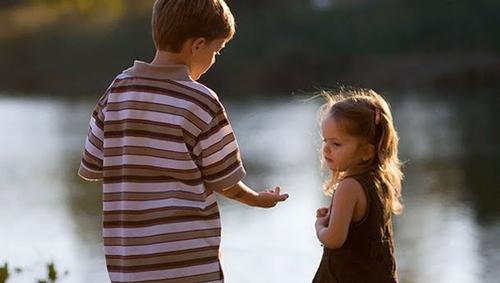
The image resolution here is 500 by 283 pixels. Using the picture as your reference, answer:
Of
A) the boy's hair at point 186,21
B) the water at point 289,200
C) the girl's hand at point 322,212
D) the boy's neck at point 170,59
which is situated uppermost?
the water at point 289,200

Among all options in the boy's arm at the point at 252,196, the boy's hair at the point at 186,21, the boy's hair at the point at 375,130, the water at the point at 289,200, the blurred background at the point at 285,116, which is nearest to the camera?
the boy's hair at the point at 186,21

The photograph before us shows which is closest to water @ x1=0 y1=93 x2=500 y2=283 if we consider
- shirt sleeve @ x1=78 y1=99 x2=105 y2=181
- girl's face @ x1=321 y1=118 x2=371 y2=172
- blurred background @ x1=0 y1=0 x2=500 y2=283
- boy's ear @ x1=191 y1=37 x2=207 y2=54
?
blurred background @ x1=0 y1=0 x2=500 y2=283

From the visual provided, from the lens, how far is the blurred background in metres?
5.52

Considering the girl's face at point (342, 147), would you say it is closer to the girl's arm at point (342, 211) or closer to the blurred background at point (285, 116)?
the girl's arm at point (342, 211)

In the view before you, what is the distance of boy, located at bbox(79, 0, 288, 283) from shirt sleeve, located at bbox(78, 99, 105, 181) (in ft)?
0.15

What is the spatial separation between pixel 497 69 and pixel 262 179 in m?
5.30

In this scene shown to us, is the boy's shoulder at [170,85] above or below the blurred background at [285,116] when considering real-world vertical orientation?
below

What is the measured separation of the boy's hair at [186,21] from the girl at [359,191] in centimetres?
35

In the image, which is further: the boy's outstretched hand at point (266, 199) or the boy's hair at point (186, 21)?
the boy's outstretched hand at point (266, 199)

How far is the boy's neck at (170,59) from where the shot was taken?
91.8 inches

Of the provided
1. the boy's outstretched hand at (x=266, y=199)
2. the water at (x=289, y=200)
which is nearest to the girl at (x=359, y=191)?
the boy's outstretched hand at (x=266, y=199)

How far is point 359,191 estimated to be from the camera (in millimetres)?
2443

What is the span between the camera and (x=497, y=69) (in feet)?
38.7

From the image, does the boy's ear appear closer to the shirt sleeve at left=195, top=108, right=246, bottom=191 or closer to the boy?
the boy
